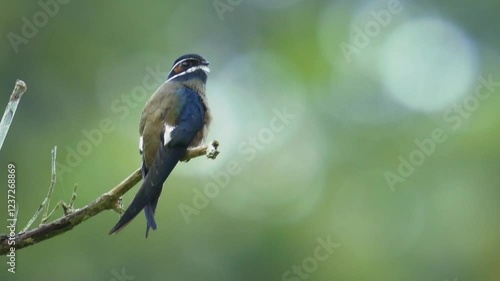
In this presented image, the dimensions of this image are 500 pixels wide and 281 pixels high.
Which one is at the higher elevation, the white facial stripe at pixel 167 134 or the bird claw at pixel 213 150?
the white facial stripe at pixel 167 134

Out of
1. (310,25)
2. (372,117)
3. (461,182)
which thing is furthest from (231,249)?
(310,25)

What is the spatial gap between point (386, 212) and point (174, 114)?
10.6 m

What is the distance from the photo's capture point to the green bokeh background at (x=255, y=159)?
44.9 ft

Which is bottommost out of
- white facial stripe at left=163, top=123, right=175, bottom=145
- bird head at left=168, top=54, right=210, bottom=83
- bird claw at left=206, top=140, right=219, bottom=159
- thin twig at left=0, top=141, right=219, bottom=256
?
thin twig at left=0, top=141, right=219, bottom=256

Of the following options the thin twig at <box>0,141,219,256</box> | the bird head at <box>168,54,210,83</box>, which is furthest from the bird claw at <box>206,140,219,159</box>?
the bird head at <box>168,54,210,83</box>

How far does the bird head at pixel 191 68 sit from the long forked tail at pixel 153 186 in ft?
3.73

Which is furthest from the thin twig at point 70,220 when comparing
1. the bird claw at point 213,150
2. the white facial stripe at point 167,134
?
the white facial stripe at point 167,134

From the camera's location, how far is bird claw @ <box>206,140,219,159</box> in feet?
16.1

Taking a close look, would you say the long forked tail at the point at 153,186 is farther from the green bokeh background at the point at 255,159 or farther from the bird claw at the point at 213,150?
the green bokeh background at the point at 255,159

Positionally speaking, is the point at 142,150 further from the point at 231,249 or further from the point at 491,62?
the point at 491,62

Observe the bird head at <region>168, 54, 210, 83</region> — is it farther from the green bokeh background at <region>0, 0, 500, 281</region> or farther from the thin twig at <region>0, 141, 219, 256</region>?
the green bokeh background at <region>0, 0, 500, 281</region>

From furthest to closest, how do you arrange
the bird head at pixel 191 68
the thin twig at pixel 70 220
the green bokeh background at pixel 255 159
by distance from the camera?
the green bokeh background at pixel 255 159 → the bird head at pixel 191 68 → the thin twig at pixel 70 220

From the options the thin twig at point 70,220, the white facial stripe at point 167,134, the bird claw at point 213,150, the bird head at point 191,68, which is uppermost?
the bird head at point 191,68

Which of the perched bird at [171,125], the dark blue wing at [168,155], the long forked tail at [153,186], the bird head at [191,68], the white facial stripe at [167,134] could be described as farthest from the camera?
the bird head at [191,68]
